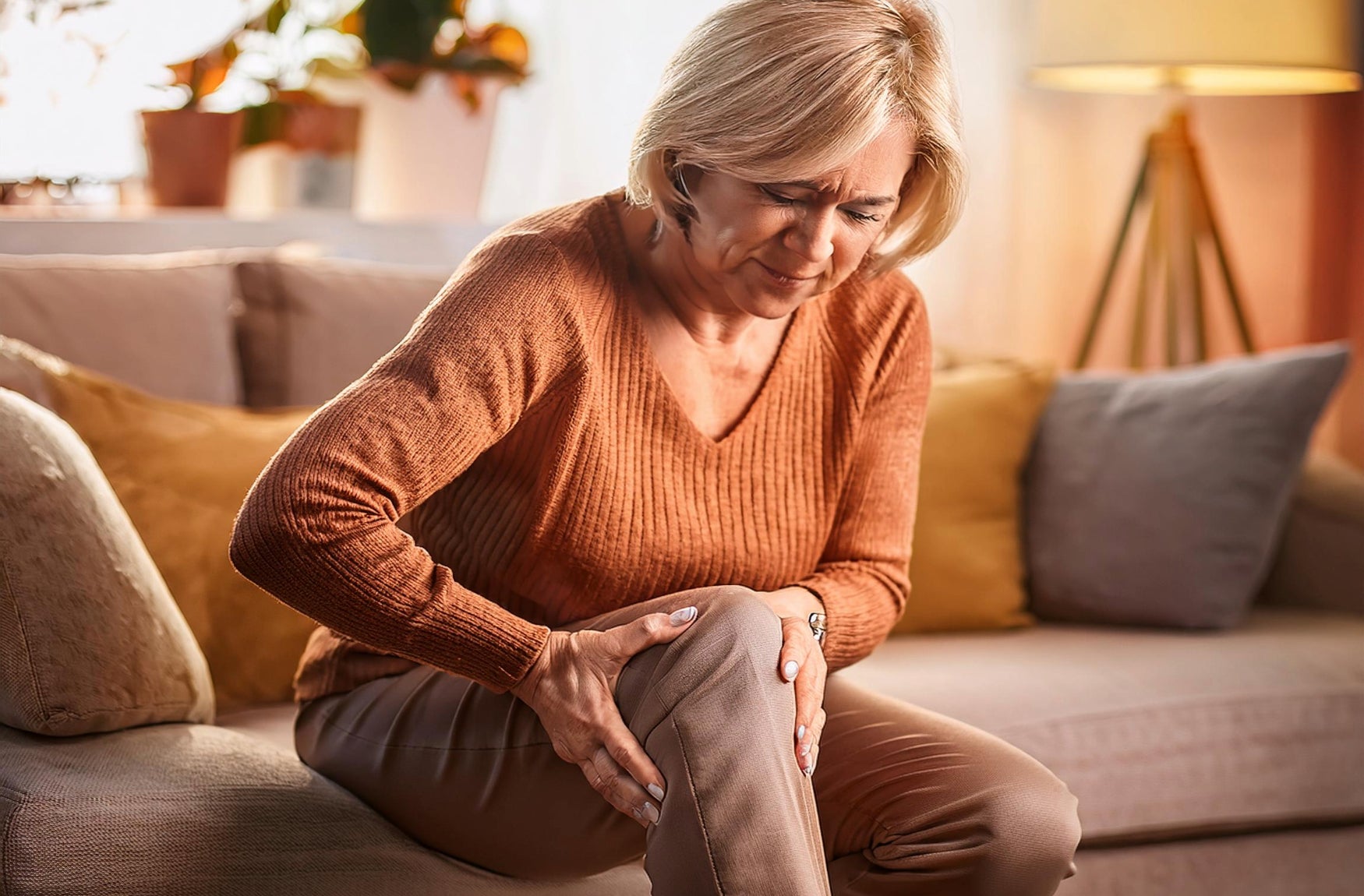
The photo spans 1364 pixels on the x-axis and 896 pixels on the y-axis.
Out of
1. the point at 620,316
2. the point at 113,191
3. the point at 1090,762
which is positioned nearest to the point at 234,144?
the point at 113,191

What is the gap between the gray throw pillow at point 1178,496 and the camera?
196 cm

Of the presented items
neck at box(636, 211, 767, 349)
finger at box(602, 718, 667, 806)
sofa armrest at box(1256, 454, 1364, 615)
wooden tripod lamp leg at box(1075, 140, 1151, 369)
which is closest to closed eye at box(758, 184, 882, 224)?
neck at box(636, 211, 767, 349)

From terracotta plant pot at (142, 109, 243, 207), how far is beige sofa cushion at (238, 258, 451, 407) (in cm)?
55

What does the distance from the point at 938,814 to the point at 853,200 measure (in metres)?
0.54

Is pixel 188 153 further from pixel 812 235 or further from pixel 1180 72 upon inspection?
pixel 1180 72

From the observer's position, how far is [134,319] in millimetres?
1790

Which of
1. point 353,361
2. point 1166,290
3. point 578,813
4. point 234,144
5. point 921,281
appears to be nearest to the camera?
point 578,813

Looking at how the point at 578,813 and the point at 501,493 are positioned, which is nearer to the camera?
the point at 578,813

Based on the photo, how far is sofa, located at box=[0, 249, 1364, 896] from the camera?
50.2 inches

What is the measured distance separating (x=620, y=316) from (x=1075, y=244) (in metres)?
2.10

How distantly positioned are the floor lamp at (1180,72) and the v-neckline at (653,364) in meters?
1.41

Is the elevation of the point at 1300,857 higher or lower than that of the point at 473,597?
lower

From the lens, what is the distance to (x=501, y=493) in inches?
51.4

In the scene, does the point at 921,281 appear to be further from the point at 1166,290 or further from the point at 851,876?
the point at 851,876
